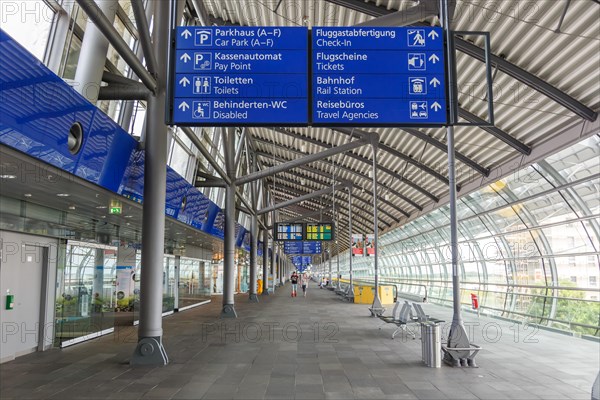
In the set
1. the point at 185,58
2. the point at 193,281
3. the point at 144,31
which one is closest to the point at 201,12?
the point at 144,31

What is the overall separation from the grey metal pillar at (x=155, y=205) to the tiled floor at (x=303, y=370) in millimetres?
910

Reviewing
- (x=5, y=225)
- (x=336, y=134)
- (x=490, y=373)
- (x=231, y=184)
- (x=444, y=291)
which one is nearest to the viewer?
(x=490, y=373)

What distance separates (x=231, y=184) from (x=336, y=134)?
7.39 m

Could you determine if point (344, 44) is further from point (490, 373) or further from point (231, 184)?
point (231, 184)

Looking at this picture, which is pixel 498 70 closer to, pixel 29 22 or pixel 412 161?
pixel 412 161

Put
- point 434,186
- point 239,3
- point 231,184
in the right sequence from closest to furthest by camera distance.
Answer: point 239,3 → point 231,184 → point 434,186

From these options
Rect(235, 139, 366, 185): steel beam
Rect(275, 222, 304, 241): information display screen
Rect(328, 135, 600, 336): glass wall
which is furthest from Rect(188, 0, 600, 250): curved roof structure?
Rect(275, 222, 304, 241): information display screen

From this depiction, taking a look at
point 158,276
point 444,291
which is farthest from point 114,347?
point 444,291

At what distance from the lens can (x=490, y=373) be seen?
334 inches

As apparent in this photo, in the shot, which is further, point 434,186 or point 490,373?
point 434,186

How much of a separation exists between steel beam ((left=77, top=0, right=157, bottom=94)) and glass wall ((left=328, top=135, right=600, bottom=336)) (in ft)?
40.7

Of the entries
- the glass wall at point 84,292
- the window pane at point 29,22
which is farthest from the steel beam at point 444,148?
the window pane at point 29,22

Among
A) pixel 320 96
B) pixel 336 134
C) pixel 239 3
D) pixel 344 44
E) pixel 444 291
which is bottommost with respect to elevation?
pixel 444 291

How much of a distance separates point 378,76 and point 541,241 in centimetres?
1550
